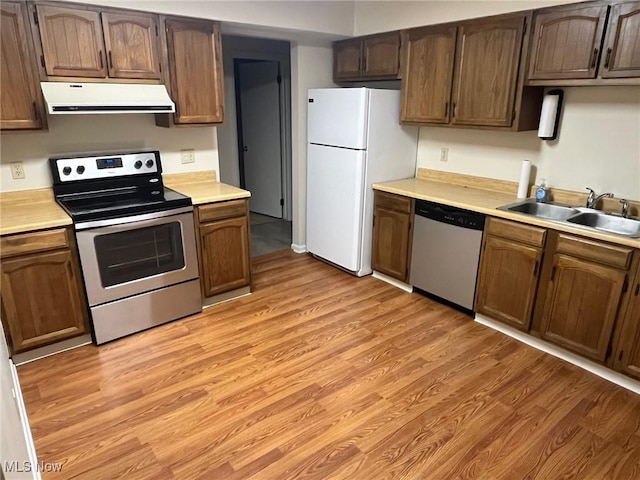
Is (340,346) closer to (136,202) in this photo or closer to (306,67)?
(136,202)

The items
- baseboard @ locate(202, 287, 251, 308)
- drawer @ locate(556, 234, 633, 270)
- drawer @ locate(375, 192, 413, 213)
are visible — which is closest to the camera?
drawer @ locate(556, 234, 633, 270)

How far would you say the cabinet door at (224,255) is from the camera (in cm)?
320

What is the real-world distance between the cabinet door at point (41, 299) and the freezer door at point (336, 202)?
7.15 ft

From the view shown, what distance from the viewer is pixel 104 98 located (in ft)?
8.84

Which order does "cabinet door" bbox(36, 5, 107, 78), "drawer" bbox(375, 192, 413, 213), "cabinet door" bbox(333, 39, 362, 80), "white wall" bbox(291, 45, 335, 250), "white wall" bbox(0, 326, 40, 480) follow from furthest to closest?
"white wall" bbox(291, 45, 335, 250), "cabinet door" bbox(333, 39, 362, 80), "drawer" bbox(375, 192, 413, 213), "cabinet door" bbox(36, 5, 107, 78), "white wall" bbox(0, 326, 40, 480)

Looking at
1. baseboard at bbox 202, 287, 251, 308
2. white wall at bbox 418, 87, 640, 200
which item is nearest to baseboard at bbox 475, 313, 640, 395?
white wall at bbox 418, 87, 640, 200

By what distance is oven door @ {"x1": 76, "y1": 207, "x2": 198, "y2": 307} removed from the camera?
8.72 feet

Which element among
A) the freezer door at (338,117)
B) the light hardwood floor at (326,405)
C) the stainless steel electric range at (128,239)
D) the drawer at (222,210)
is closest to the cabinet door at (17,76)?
the stainless steel electric range at (128,239)

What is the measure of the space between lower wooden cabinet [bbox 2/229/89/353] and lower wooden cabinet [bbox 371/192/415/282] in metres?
2.37

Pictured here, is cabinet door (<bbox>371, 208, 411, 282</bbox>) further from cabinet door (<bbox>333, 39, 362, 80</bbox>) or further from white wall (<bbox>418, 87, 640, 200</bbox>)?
cabinet door (<bbox>333, 39, 362, 80</bbox>)

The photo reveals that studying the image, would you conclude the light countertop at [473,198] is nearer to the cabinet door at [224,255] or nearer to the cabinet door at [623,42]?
the cabinet door at [623,42]

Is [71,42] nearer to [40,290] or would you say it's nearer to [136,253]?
[136,253]

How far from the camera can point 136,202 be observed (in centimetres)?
285

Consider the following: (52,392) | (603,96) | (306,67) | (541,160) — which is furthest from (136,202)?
(603,96)
